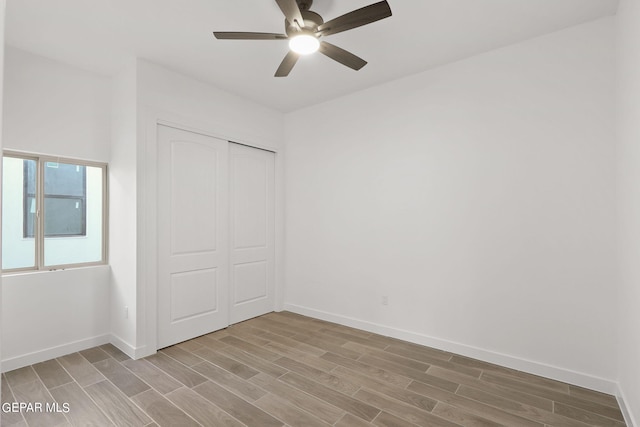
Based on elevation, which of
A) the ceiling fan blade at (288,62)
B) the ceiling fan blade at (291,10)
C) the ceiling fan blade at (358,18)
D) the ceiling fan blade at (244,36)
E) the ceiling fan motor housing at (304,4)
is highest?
the ceiling fan motor housing at (304,4)

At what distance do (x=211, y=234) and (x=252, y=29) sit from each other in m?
2.11

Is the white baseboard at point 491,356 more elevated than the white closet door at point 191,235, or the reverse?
the white closet door at point 191,235

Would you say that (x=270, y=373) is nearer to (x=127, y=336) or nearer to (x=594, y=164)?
(x=127, y=336)

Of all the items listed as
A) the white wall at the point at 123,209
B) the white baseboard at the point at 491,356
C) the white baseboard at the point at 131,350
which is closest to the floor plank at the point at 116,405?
the white baseboard at the point at 131,350

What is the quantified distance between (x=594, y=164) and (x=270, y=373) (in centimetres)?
305

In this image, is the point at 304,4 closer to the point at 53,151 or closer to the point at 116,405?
the point at 53,151

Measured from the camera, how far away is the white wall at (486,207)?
265 cm

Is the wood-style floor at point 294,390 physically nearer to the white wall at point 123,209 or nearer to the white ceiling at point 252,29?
the white wall at point 123,209

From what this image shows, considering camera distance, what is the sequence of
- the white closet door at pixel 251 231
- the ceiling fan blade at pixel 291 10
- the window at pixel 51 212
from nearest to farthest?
the ceiling fan blade at pixel 291 10, the window at pixel 51 212, the white closet door at pixel 251 231

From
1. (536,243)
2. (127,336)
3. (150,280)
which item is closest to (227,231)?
(150,280)

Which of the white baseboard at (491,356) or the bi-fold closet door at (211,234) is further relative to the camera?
the bi-fold closet door at (211,234)

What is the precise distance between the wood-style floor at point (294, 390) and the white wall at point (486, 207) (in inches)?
13.6

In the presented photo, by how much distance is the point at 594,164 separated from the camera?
2635 millimetres

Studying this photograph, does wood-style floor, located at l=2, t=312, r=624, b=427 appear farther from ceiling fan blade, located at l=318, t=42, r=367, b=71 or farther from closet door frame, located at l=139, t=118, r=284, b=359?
ceiling fan blade, located at l=318, t=42, r=367, b=71
